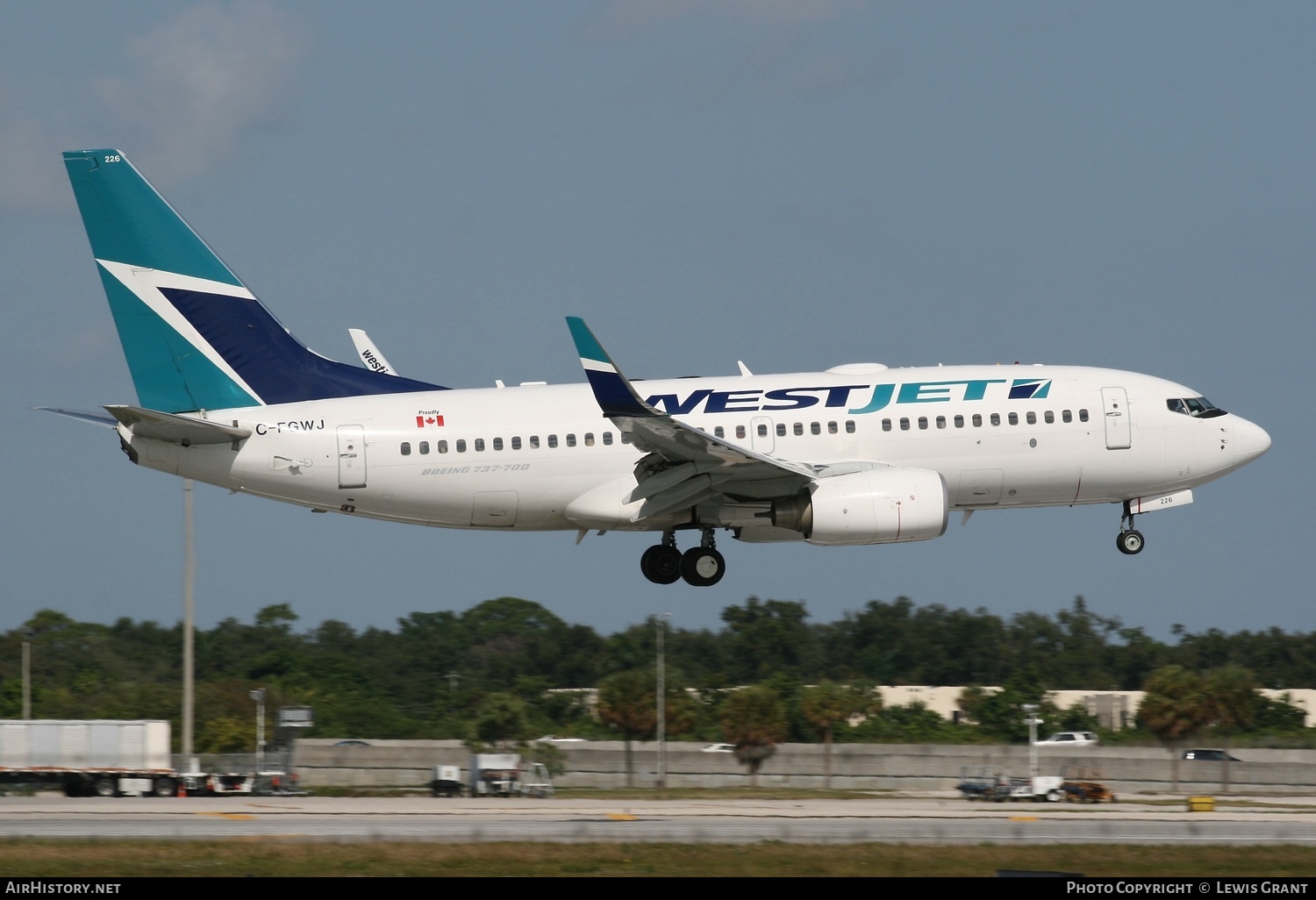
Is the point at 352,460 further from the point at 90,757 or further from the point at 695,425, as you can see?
the point at 90,757

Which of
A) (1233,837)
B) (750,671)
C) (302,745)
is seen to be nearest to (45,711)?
(302,745)

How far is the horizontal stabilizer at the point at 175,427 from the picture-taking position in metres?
38.4

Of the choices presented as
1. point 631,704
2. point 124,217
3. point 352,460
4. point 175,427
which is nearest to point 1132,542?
point 352,460

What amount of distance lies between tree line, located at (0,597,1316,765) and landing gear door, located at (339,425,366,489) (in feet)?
128

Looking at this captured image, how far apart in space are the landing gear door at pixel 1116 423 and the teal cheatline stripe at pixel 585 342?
14506 mm

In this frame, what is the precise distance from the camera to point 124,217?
42000 mm

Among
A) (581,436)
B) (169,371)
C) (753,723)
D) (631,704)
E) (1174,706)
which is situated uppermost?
(169,371)

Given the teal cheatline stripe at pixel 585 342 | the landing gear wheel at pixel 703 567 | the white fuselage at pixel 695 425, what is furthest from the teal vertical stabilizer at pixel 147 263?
the landing gear wheel at pixel 703 567

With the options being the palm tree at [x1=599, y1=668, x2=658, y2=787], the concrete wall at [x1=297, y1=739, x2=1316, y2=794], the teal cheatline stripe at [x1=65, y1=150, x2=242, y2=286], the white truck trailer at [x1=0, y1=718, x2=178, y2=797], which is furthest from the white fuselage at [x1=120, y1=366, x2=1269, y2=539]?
the palm tree at [x1=599, y1=668, x2=658, y2=787]

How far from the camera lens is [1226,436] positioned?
44.7 metres

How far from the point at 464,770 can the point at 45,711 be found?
4103 centimetres

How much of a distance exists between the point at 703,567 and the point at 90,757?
83.4ft

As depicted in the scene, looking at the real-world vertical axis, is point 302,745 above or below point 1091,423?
below
